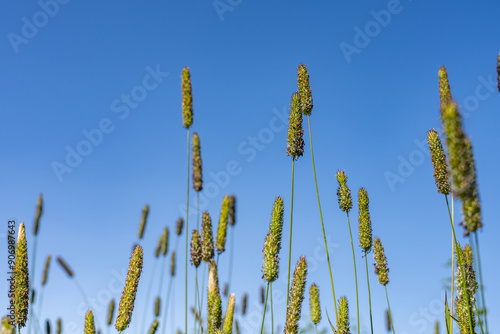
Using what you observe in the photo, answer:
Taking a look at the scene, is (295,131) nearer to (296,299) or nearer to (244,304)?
(296,299)

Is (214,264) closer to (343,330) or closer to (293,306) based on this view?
(293,306)

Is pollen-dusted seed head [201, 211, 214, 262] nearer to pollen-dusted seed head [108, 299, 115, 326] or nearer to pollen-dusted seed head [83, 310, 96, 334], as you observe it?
pollen-dusted seed head [83, 310, 96, 334]

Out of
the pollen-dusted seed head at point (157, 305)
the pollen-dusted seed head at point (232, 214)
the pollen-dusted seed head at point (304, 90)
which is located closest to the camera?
the pollen-dusted seed head at point (304, 90)

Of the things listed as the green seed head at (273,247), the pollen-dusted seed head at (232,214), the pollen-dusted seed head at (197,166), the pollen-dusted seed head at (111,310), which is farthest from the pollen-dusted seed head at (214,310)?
the pollen-dusted seed head at (111,310)

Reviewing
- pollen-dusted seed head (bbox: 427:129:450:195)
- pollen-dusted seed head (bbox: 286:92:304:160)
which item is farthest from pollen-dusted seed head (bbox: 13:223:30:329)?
pollen-dusted seed head (bbox: 427:129:450:195)

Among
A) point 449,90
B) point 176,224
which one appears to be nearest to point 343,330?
point 449,90

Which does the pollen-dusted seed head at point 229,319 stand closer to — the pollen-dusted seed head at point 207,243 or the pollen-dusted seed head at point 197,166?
the pollen-dusted seed head at point 207,243
